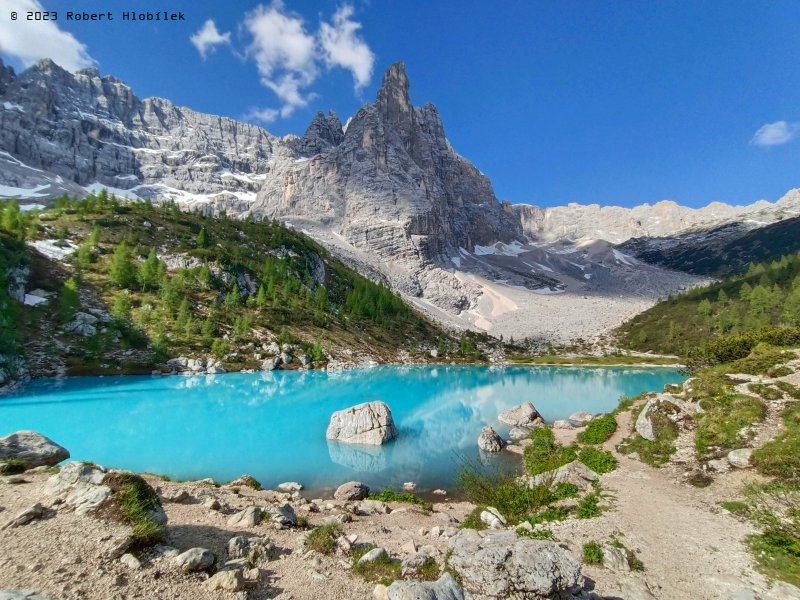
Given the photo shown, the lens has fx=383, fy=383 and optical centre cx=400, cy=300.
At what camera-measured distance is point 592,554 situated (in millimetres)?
10766

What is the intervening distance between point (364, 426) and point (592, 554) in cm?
2264

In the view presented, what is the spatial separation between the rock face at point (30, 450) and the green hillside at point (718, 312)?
143561mm

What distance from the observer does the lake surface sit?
24.3 meters

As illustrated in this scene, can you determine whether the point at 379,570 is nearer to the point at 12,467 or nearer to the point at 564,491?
the point at 564,491

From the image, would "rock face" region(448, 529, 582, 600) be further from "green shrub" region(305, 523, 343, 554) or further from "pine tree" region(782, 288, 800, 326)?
"pine tree" region(782, 288, 800, 326)

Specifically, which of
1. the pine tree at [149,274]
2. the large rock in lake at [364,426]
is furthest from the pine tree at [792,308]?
the pine tree at [149,274]

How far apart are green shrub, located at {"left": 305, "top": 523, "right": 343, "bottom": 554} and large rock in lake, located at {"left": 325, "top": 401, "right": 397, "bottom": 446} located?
18.9 m

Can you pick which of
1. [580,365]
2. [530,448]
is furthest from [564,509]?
[580,365]

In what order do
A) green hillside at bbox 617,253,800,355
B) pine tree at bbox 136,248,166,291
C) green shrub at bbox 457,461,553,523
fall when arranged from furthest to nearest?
green hillside at bbox 617,253,800,355 → pine tree at bbox 136,248,166,291 → green shrub at bbox 457,461,553,523

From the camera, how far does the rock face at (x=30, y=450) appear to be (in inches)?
600

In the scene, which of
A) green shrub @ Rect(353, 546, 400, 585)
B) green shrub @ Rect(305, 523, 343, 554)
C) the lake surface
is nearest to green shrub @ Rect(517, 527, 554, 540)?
green shrub @ Rect(353, 546, 400, 585)

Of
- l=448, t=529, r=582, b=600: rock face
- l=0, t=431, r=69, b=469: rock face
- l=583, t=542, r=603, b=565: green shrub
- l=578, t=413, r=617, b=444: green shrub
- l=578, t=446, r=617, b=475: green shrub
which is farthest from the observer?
l=578, t=413, r=617, b=444: green shrub

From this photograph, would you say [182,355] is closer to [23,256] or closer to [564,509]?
[23,256]

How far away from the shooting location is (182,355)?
70312mm
